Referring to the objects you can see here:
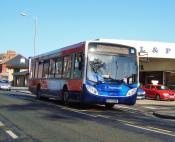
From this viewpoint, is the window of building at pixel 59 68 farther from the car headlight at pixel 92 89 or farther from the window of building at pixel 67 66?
the car headlight at pixel 92 89

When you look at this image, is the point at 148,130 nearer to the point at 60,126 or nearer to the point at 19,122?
the point at 60,126

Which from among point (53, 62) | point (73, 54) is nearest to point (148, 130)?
point (73, 54)

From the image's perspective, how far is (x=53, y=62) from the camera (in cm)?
2555

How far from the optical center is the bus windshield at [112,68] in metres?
20.4

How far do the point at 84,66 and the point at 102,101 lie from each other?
1.90 metres

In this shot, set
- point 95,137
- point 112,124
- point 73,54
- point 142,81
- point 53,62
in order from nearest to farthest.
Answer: point 95,137, point 112,124, point 73,54, point 53,62, point 142,81

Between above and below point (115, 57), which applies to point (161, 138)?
below

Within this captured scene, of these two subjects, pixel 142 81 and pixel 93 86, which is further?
pixel 142 81

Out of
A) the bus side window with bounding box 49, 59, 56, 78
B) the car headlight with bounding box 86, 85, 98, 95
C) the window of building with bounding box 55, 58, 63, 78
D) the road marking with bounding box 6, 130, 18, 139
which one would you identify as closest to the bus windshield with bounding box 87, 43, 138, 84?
the car headlight with bounding box 86, 85, 98, 95

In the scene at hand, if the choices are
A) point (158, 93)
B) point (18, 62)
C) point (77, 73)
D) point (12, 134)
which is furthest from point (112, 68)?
point (18, 62)

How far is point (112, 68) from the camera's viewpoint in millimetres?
20734

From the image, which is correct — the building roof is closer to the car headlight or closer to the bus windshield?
the bus windshield

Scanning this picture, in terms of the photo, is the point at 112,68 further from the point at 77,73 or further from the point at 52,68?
the point at 52,68

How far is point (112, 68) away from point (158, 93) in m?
17.6
